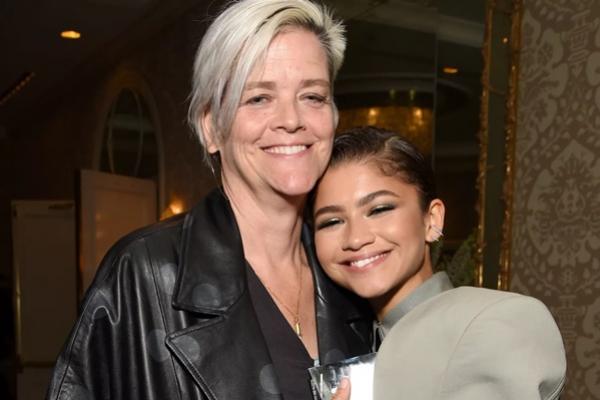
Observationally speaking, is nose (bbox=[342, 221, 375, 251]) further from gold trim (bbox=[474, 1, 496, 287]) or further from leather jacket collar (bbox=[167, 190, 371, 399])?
gold trim (bbox=[474, 1, 496, 287])

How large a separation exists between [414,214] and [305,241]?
328 mm

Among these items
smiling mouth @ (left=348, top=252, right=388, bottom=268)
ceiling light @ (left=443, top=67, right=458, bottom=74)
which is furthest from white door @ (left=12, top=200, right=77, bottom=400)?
smiling mouth @ (left=348, top=252, right=388, bottom=268)

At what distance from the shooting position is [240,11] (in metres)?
1.42

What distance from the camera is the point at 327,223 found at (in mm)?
1514

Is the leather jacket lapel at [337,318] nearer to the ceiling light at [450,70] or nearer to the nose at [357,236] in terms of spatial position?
the nose at [357,236]

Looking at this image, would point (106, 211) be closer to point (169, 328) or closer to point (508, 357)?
point (169, 328)

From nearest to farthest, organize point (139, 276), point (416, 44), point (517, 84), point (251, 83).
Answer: point (139, 276) < point (251, 83) < point (517, 84) < point (416, 44)

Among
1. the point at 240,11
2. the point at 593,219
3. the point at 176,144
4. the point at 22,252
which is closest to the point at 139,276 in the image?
the point at 240,11

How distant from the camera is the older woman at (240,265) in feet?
4.16

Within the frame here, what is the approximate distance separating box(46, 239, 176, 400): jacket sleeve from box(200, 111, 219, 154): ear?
0.36 meters

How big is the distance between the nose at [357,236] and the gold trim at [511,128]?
3.88ft

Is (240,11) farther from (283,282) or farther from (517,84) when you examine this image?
(517,84)

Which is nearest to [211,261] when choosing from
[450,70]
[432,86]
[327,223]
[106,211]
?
[327,223]

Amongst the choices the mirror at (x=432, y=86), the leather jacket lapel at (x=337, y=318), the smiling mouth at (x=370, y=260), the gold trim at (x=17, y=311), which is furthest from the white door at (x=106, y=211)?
the smiling mouth at (x=370, y=260)
